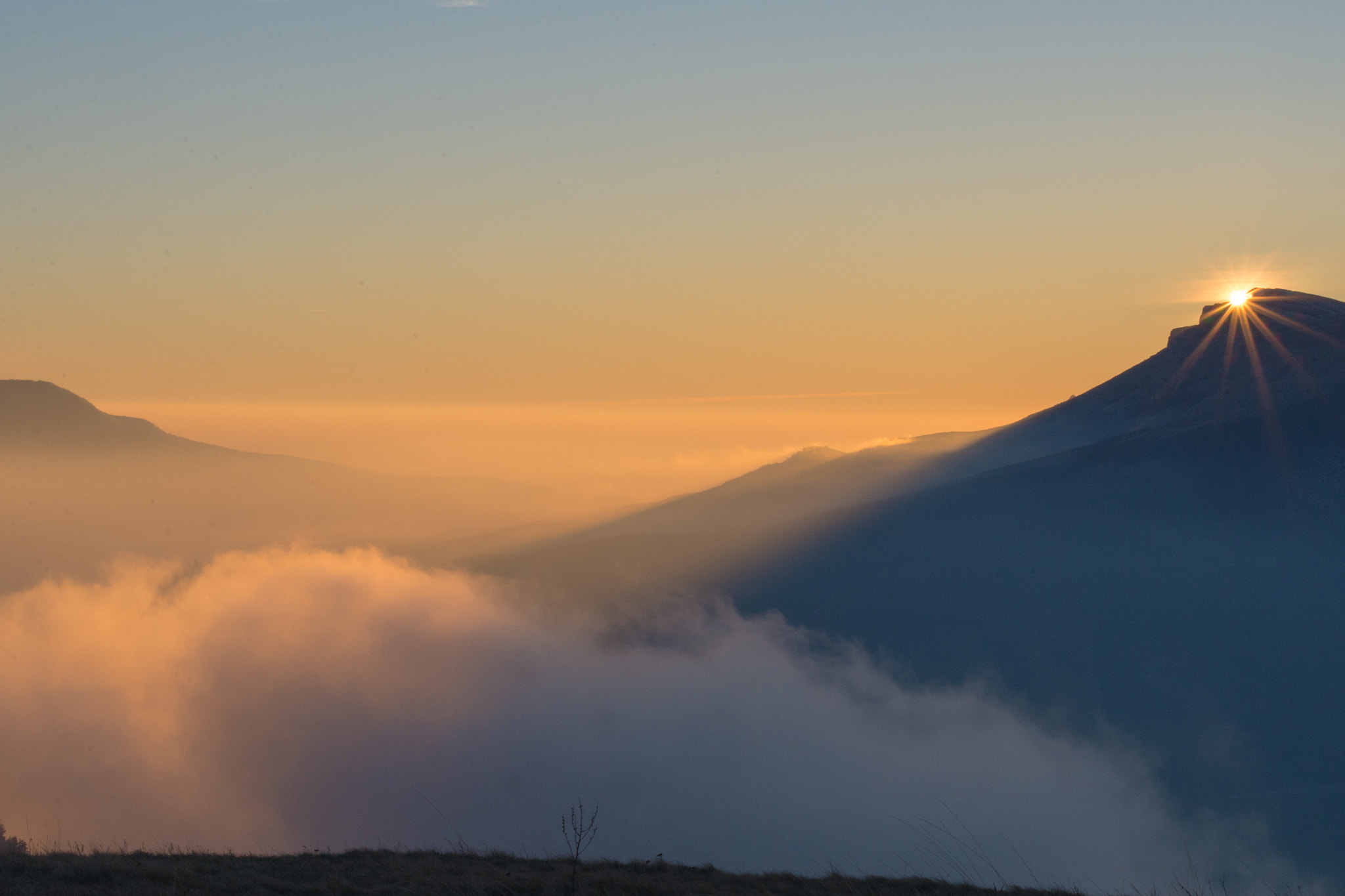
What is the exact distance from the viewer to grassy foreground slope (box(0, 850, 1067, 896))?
19.1 metres

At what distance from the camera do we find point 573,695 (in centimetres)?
17512

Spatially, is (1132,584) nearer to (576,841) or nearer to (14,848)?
(14,848)

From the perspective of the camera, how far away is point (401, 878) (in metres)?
20.6

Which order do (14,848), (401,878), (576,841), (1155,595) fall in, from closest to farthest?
1. (576,841)
2. (401,878)
3. (14,848)
4. (1155,595)

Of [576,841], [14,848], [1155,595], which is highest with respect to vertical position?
[1155,595]

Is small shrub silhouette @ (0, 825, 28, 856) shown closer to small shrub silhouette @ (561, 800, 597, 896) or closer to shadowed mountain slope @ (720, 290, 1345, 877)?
small shrub silhouette @ (561, 800, 597, 896)

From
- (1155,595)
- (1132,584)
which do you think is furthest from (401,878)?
(1132,584)

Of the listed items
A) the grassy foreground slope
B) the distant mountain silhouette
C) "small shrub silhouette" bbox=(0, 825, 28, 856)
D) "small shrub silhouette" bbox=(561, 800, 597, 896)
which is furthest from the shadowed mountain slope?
"small shrub silhouette" bbox=(0, 825, 28, 856)

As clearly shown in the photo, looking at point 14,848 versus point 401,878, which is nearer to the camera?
point 401,878

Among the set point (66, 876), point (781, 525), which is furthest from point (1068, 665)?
point (66, 876)

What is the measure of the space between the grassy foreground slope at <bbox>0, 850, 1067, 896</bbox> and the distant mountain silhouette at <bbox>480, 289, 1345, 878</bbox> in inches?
4816

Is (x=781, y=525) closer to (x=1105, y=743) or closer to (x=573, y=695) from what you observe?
(x=573, y=695)

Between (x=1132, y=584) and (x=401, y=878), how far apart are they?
15092 centimetres

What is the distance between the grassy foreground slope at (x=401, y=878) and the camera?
19.1 meters
